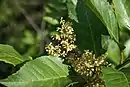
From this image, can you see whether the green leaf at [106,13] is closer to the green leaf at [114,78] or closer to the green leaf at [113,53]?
the green leaf at [114,78]

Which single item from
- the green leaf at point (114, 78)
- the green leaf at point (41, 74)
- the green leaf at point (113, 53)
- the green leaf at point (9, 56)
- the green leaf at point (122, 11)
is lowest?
the green leaf at point (113, 53)

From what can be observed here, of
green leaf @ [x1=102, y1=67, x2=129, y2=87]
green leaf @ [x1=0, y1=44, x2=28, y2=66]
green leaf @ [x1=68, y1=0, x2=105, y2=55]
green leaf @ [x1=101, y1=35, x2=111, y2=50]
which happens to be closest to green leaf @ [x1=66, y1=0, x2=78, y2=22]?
green leaf @ [x1=68, y1=0, x2=105, y2=55]

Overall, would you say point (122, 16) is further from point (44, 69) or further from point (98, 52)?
point (44, 69)

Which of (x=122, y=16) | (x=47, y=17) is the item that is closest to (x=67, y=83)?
(x=122, y=16)

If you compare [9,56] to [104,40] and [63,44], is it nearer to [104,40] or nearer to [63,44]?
[63,44]

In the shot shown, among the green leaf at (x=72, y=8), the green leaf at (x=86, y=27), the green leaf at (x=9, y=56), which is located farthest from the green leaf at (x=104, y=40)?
the green leaf at (x=9, y=56)

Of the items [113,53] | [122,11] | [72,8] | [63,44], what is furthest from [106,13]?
[113,53]
